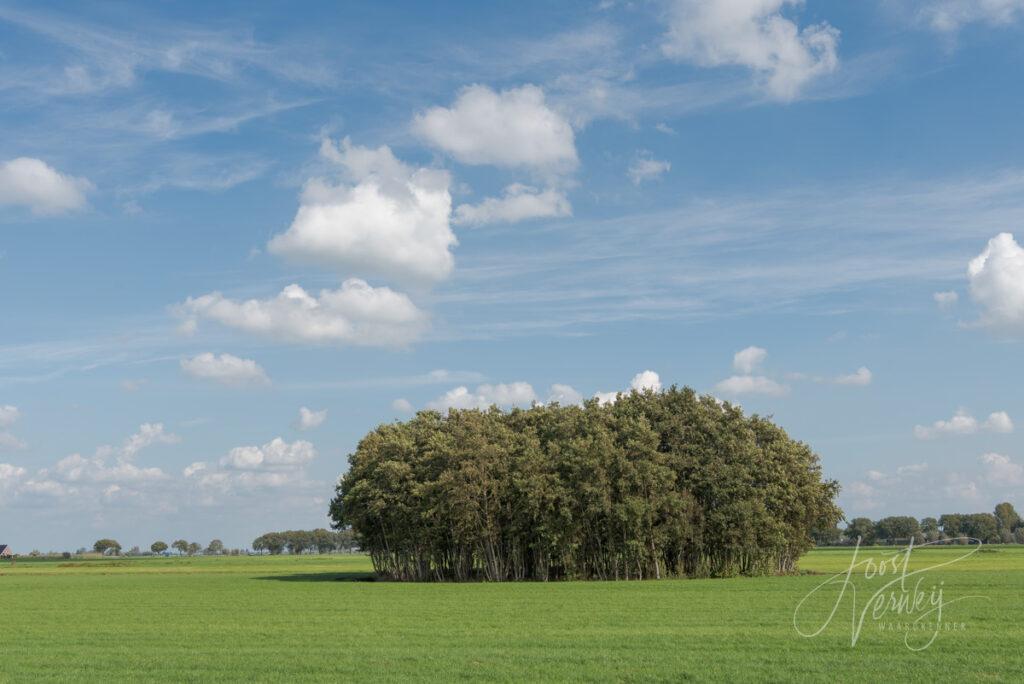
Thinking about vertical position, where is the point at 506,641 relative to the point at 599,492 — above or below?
below

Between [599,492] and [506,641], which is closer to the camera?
[506,641]

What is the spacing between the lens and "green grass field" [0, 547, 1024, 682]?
2552 centimetres

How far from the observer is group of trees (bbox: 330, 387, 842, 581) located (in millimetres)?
80188

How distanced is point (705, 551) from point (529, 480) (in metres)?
18.8

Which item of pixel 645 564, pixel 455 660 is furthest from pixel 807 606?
pixel 645 564

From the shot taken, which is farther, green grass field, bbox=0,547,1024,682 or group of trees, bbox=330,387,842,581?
group of trees, bbox=330,387,842,581

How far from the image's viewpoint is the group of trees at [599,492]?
80188 mm

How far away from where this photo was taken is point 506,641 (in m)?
32.5

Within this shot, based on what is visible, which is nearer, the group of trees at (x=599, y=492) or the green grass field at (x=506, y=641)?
the green grass field at (x=506, y=641)

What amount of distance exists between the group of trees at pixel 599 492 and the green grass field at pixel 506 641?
22880mm

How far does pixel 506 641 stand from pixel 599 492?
46.9 meters

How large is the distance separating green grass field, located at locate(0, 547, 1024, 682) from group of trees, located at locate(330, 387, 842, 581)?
2288 centimetres

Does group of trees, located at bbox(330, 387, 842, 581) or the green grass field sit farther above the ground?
group of trees, located at bbox(330, 387, 842, 581)

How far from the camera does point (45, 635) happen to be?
38625mm
